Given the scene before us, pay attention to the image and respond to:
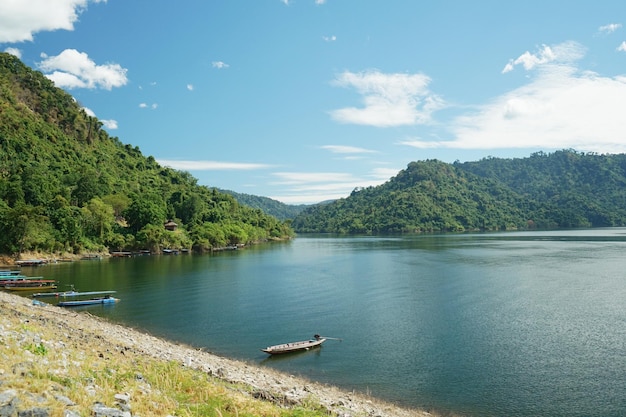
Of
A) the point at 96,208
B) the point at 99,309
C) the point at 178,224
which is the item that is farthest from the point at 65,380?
the point at 178,224

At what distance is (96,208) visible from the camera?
108 m

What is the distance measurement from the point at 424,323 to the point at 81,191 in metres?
Answer: 107

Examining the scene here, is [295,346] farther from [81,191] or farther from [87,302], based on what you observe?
[81,191]

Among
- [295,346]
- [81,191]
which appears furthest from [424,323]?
[81,191]

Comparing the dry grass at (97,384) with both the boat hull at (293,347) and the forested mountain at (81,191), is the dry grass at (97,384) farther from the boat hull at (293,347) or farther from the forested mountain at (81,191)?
the forested mountain at (81,191)

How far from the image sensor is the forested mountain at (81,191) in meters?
94.2

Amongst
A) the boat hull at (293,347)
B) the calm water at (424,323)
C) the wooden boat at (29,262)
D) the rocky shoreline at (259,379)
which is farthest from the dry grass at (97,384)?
the wooden boat at (29,262)

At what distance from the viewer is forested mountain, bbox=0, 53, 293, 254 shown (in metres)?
94.2

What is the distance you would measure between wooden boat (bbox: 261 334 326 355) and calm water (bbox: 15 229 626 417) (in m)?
0.68

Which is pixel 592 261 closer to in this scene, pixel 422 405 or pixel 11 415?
pixel 422 405

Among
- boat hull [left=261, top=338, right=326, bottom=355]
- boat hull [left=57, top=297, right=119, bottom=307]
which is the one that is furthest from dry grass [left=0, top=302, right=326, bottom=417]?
boat hull [left=57, top=297, right=119, bottom=307]

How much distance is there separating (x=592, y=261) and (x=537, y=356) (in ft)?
213

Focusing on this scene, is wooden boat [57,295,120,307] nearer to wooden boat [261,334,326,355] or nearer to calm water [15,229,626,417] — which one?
calm water [15,229,626,417]

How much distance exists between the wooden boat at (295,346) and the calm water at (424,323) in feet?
2.24
